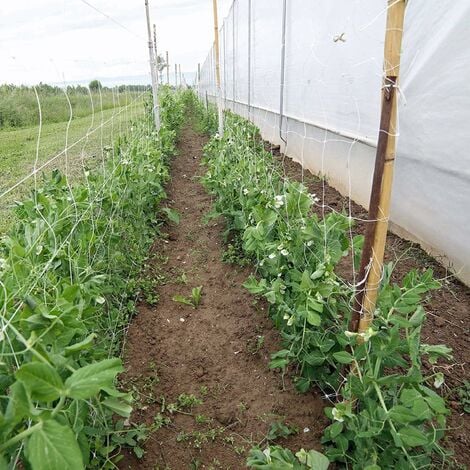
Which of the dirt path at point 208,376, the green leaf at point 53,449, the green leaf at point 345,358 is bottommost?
the dirt path at point 208,376

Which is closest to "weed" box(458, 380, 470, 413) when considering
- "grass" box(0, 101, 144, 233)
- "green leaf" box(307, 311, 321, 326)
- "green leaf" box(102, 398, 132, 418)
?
"green leaf" box(307, 311, 321, 326)

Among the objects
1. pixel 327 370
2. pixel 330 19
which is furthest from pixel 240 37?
pixel 327 370

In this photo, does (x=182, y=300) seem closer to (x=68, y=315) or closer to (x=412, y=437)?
(x=68, y=315)

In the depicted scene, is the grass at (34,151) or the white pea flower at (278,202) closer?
the white pea flower at (278,202)

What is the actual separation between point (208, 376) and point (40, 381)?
4.68ft

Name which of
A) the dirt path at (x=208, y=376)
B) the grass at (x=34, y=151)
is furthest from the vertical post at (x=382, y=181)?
the grass at (x=34, y=151)

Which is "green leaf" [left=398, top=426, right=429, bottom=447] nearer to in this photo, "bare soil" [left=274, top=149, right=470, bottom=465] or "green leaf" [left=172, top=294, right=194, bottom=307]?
"bare soil" [left=274, top=149, right=470, bottom=465]

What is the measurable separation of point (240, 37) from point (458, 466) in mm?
9284

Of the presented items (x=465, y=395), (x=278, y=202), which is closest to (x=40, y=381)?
(x=278, y=202)

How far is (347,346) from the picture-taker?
1491 mm

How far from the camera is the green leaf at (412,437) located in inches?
41.5

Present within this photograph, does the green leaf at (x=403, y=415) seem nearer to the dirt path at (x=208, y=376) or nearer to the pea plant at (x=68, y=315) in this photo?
the dirt path at (x=208, y=376)

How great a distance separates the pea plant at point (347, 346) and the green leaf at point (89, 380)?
2.08 feet

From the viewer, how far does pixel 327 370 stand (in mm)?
1665
